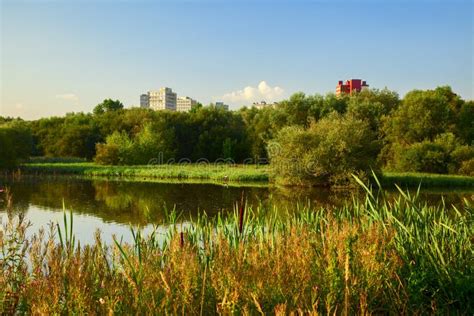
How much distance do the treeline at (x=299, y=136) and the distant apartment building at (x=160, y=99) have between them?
102 meters

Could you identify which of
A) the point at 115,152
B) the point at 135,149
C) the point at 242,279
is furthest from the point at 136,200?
the point at 135,149

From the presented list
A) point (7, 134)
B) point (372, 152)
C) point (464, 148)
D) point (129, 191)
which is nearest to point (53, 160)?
point (7, 134)

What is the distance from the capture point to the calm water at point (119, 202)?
14741 mm

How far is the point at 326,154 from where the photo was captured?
1153 inches

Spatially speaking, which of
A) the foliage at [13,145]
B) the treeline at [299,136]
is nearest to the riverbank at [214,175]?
the foliage at [13,145]

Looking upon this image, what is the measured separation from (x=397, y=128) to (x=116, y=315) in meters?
41.1

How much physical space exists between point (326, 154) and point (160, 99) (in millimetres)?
142903

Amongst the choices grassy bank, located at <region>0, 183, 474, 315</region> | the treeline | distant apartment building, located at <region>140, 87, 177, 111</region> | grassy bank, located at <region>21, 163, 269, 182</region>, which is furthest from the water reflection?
distant apartment building, located at <region>140, 87, 177, 111</region>

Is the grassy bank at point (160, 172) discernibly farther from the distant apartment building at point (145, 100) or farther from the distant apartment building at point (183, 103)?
the distant apartment building at point (183, 103)

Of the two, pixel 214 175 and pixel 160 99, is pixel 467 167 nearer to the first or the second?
pixel 214 175

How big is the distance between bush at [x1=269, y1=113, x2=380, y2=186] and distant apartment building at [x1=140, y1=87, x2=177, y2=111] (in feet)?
446

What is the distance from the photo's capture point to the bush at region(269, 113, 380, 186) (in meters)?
29.3

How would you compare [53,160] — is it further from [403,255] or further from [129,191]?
[403,255]

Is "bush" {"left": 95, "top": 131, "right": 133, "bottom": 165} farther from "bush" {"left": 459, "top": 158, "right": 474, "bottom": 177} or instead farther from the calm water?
"bush" {"left": 459, "top": 158, "right": 474, "bottom": 177}
